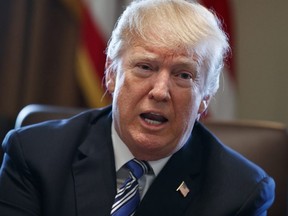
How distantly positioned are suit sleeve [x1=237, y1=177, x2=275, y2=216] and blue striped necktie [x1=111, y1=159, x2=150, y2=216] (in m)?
0.33

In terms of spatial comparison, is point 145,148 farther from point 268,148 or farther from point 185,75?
point 268,148

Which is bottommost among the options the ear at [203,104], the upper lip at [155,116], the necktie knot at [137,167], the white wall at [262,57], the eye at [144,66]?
the white wall at [262,57]

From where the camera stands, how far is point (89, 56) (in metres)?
3.28

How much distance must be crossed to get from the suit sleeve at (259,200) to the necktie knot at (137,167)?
1.07 ft

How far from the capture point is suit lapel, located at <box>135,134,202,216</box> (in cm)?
173

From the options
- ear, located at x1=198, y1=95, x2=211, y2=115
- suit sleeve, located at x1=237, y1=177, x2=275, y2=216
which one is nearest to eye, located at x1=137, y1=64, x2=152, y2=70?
ear, located at x1=198, y1=95, x2=211, y2=115

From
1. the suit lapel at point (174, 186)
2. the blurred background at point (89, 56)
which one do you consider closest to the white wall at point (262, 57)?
the blurred background at point (89, 56)

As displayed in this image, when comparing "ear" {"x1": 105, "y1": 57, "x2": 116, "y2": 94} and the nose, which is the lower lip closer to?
the nose

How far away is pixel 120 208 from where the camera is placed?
5.57 ft

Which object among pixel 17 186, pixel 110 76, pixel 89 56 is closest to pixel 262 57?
pixel 89 56

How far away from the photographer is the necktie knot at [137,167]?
1.76 meters

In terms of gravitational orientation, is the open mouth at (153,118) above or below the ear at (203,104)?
above

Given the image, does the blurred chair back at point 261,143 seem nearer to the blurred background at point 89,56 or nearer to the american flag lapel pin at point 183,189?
the american flag lapel pin at point 183,189

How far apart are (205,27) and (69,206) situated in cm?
69
